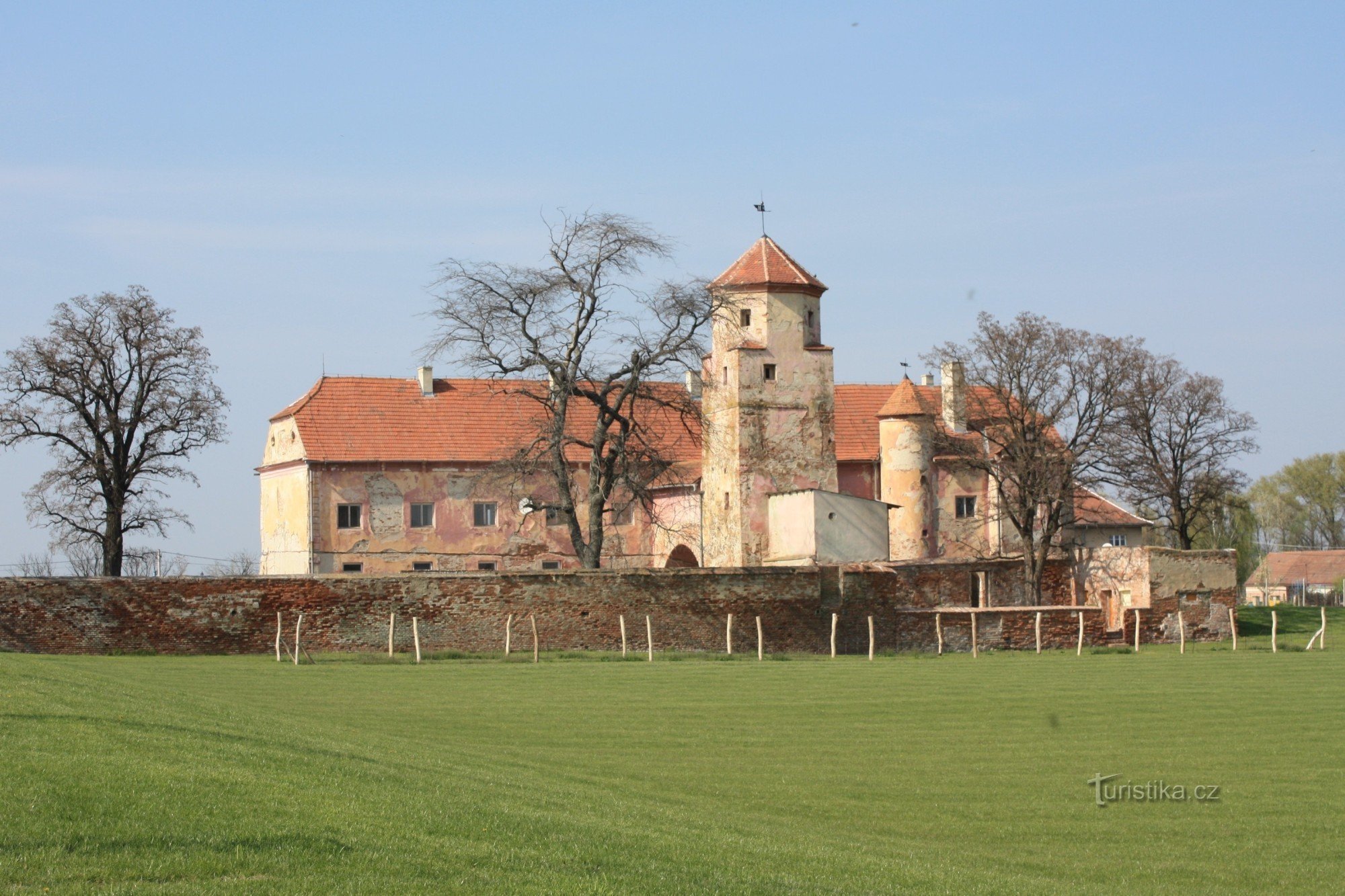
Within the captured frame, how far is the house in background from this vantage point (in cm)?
8600

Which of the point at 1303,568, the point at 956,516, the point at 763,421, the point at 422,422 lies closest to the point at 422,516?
the point at 422,422

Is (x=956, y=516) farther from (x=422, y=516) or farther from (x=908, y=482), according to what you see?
(x=422, y=516)

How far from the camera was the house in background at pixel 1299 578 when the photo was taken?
8600 centimetres

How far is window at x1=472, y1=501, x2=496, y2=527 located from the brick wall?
18.2m

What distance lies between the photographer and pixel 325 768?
38.0 ft

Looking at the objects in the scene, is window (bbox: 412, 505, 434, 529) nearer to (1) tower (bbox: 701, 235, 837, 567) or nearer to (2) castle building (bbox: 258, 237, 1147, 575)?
(2) castle building (bbox: 258, 237, 1147, 575)

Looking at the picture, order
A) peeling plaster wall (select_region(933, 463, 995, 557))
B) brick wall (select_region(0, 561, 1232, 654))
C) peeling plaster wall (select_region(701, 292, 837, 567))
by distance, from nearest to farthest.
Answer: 1. brick wall (select_region(0, 561, 1232, 654))
2. peeling plaster wall (select_region(701, 292, 837, 567))
3. peeling plaster wall (select_region(933, 463, 995, 557))

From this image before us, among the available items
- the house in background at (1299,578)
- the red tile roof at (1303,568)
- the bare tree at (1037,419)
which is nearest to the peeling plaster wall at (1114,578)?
the bare tree at (1037,419)

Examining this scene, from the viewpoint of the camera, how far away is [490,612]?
34.7 m

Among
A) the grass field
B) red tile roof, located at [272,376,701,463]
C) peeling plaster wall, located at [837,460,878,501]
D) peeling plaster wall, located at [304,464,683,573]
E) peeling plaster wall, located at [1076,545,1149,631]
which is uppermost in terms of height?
red tile roof, located at [272,376,701,463]

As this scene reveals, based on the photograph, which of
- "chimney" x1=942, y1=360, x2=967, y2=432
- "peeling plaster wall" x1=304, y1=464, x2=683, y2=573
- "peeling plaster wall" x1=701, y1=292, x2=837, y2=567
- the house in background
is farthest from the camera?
the house in background

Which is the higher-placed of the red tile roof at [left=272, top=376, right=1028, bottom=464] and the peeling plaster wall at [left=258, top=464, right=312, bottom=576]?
the red tile roof at [left=272, top=376, right=1028, bottom=464]

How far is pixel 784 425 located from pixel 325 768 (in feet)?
120

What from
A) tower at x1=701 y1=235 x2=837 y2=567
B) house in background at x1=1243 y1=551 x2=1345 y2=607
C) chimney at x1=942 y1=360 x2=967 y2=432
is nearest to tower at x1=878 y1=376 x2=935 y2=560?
chimney at x1=942 y1=360 x2=967 y2=432
